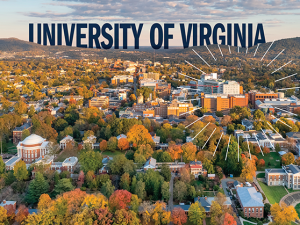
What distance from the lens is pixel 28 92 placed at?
4331cm

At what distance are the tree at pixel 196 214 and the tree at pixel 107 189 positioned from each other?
3.88m

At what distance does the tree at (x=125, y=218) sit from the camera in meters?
12.8

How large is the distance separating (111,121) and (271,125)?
1285cm

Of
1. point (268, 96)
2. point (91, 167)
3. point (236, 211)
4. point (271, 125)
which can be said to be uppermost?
point (268, 96)

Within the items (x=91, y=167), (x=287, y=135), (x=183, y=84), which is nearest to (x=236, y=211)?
(x=91, y=167)

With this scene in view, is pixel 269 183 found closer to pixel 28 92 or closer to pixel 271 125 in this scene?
pixel 271 125

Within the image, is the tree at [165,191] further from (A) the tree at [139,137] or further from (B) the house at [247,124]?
(B) the house at [247,124]

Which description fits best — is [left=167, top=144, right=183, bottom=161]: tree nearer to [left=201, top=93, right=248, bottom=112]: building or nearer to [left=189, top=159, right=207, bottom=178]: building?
[left=189, top=159, right=207, bottom=178]: building

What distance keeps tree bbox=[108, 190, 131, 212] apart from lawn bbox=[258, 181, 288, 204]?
22.7 feet

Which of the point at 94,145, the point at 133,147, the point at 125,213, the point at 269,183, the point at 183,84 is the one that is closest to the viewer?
the point at 125,213

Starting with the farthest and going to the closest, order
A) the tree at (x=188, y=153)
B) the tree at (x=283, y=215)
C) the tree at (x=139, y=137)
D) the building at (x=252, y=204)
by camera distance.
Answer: the tree at (x=139, y=137) → the tree at (x=188, y=153) → the building at (x=252, y=204) → the tree at (x=283, y=215)

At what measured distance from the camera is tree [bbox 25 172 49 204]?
50.8ft

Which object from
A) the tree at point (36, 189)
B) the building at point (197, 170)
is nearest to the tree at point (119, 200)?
the tree at point (36, 189)

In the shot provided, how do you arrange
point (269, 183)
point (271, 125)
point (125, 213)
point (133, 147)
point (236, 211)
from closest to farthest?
point (125, 213), point (236, 211), point (269, 183), point (133, 147), point (271, 125)
